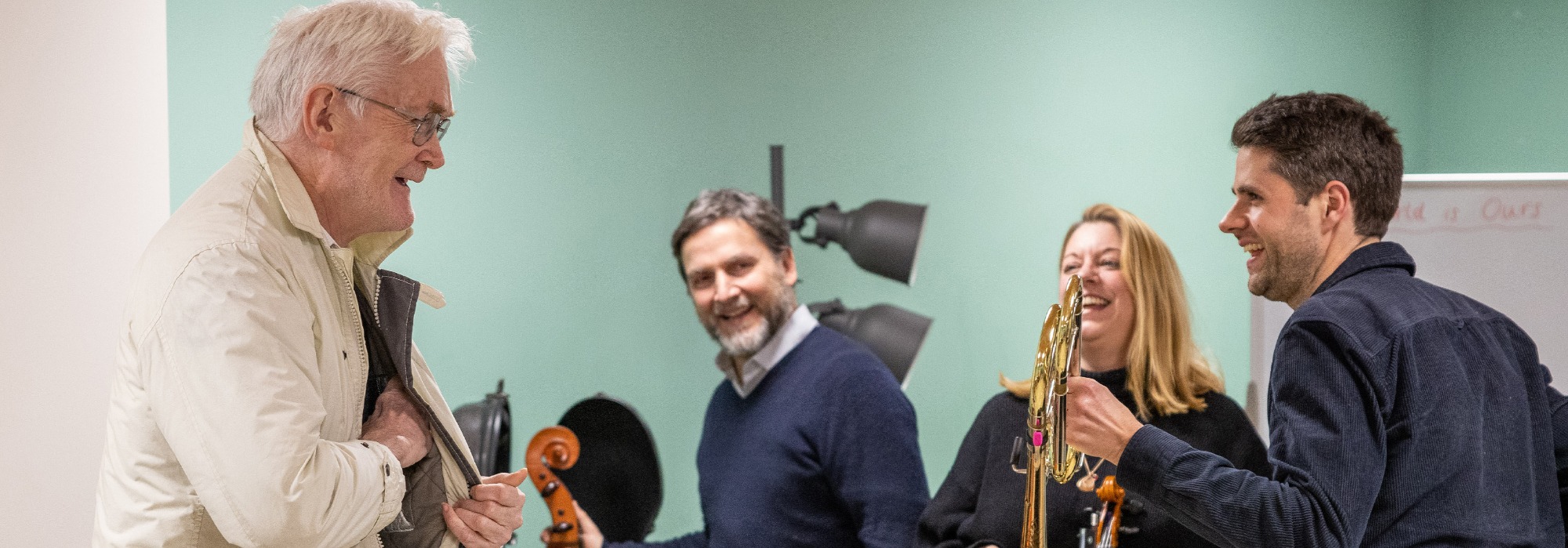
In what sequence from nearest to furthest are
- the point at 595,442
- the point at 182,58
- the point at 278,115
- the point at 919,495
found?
the point at 278,115
the point at 919,495
the point at 182,58
the point at 595,442

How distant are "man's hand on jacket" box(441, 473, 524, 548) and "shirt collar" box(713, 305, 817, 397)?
1188 mm

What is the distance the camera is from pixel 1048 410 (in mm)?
1489

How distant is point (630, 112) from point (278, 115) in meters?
2.00

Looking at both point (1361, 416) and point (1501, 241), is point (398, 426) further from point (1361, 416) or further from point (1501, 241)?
point (1501, 241)

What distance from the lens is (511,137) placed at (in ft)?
10.9

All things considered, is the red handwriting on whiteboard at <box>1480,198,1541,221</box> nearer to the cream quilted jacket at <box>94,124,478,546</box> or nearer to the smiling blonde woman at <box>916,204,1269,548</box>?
the smiling blonde woman at <box>916,204,1269,548</box>

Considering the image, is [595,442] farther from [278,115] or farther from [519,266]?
[278,115]

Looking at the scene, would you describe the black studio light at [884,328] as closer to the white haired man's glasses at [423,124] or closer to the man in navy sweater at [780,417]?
the man in navy sweater at [780,417]

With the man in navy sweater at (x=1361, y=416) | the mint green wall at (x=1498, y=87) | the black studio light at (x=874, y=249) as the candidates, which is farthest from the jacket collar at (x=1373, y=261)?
the mint green wall at (x=1498, y=87)

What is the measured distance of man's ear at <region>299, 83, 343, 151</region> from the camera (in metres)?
1.51

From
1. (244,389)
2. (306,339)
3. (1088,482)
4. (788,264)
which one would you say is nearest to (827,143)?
(788,264)

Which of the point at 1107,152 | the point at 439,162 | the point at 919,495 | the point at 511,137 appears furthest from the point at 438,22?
the point at 1107,152

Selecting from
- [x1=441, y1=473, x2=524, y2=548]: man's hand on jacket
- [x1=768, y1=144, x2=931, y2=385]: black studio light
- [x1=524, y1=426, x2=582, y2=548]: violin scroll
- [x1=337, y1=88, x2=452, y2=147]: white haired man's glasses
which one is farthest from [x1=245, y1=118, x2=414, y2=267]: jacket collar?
[x1=768, y1=144, x2=931, y2=385]: black studio light

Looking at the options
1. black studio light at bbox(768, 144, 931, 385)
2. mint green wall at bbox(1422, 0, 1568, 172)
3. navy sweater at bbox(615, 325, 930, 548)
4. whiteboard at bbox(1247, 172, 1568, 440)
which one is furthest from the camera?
mint green wall at bbox(1422, 0, 1568, 172)
